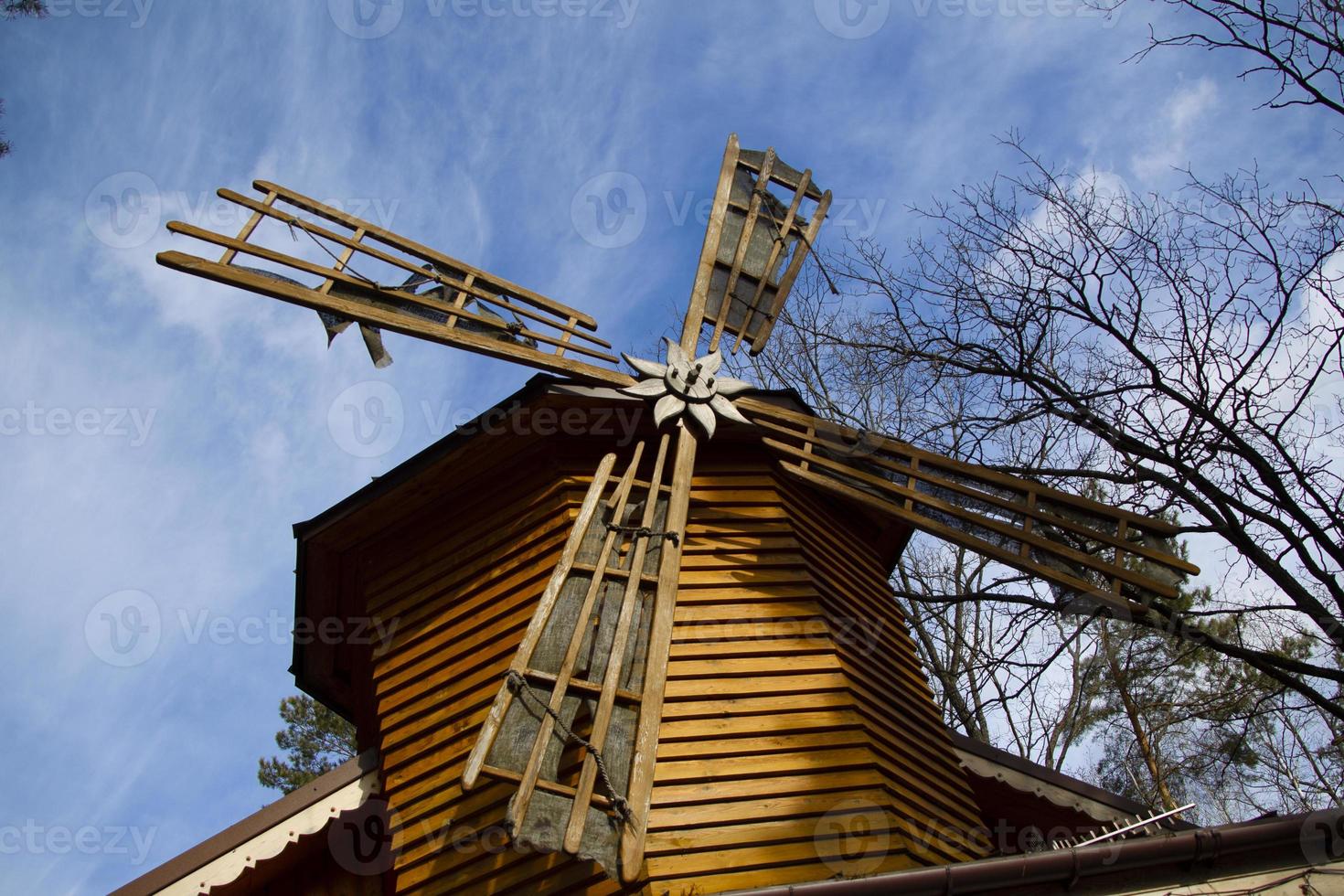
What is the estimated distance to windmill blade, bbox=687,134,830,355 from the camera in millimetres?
8227

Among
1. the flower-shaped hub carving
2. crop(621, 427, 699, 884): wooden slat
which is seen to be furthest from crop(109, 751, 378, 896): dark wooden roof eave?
the flower-shaped hub carving

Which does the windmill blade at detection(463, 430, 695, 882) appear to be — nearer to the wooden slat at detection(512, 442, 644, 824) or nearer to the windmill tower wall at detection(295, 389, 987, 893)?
the wooden slat at detection(512, 442, 644, 824)

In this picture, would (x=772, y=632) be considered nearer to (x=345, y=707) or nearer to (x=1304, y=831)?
(x=1304, y=831)

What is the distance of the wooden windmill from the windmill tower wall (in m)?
0.05

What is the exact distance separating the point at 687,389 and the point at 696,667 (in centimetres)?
185

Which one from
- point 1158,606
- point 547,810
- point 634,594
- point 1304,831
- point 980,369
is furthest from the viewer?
point 980,369

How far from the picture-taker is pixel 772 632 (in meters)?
6.57

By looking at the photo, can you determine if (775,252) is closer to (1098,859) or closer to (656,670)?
(656,670)

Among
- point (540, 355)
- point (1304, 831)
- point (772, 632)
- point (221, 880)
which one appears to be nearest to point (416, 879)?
point (221, 880)

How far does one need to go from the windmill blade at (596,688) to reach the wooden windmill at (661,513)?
1 cm

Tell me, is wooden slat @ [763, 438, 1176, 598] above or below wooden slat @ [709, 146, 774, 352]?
below

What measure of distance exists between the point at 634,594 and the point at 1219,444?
4.40 meters

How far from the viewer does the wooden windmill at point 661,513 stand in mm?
5480
